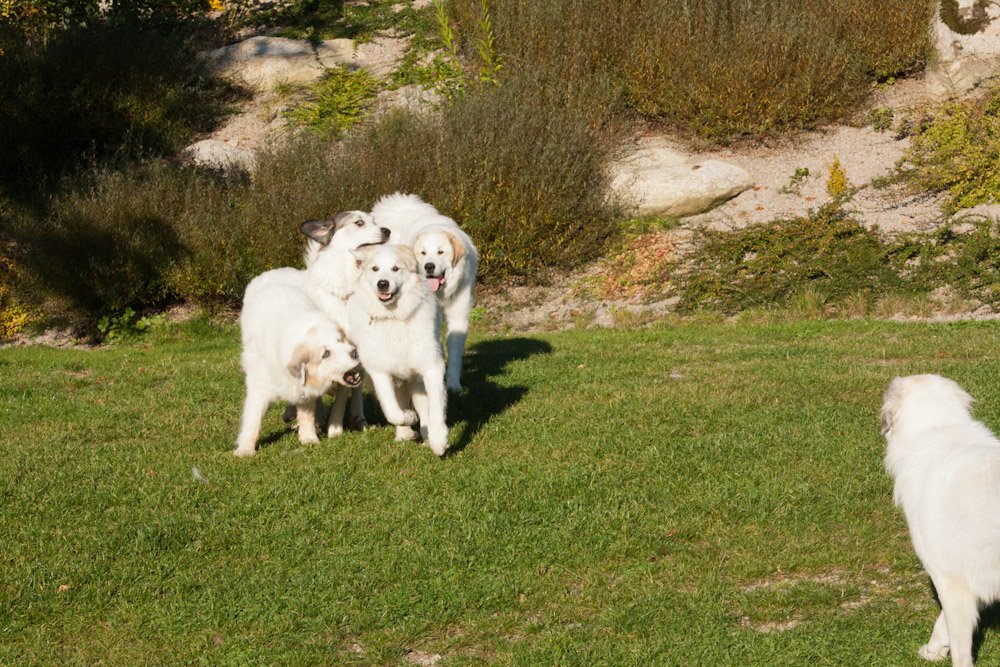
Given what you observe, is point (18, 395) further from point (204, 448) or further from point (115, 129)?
point (115, 129)

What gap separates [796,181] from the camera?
15508mm

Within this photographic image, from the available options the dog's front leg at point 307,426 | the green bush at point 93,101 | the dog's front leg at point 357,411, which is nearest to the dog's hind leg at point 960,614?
the dog's front leg at point 307,426

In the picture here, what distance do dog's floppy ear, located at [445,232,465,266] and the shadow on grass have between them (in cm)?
122

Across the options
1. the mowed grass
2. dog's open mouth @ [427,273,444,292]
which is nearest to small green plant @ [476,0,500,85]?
dog's open mouth @ [427,273,444,292]

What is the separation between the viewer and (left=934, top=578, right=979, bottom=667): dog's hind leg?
3807mm

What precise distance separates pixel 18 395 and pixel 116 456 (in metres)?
3.18

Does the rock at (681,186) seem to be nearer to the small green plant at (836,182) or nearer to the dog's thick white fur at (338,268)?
the small green plant at (836,182)

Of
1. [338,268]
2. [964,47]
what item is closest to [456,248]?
[338,268]

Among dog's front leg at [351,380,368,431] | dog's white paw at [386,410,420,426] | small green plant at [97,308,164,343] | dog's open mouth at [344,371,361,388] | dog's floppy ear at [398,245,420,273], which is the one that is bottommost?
small green plant at [97,308,164,343]

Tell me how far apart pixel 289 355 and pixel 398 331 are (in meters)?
0.77

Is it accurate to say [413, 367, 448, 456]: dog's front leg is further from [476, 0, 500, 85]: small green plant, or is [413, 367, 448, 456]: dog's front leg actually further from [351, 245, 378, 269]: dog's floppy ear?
[476, 0, 500, 85]: small green plant

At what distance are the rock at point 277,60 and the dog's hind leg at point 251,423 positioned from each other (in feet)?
45.8

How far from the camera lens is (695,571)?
5.16 meters

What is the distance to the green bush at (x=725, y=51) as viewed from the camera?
16.4m
